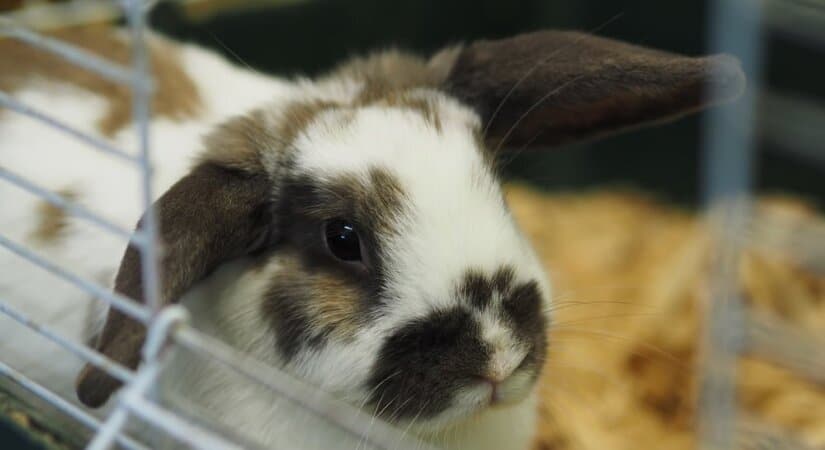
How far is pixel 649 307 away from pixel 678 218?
57 cm

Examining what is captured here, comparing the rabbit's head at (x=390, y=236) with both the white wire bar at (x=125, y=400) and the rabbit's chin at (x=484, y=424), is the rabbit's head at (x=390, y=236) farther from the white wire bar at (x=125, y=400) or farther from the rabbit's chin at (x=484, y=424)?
the white wire bar at (x=125, y=400)

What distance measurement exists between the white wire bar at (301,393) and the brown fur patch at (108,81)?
0.51 meters

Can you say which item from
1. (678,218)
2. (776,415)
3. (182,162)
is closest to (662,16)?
(678,218)

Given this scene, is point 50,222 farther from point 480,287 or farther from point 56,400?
point 480,287

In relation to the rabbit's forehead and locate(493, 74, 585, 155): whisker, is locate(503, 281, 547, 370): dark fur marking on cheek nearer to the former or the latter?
the rabbit's forehead

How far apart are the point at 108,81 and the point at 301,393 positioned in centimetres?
87

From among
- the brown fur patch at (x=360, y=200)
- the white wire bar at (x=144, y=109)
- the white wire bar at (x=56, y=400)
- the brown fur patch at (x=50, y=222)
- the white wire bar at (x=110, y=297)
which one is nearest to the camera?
the white wire bar at (x=144, y=109)

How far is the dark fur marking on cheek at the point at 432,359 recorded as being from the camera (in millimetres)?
1275

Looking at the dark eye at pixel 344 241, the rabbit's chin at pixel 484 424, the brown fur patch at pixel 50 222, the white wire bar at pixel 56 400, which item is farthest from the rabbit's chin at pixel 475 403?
the brown fur patch at pixel 50 222

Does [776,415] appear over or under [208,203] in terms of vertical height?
under

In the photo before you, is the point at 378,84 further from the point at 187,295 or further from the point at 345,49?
the point at 345,49

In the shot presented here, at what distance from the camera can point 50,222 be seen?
1.60 meters

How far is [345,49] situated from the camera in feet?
8.87

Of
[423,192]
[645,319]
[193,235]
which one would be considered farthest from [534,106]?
[645,319]
